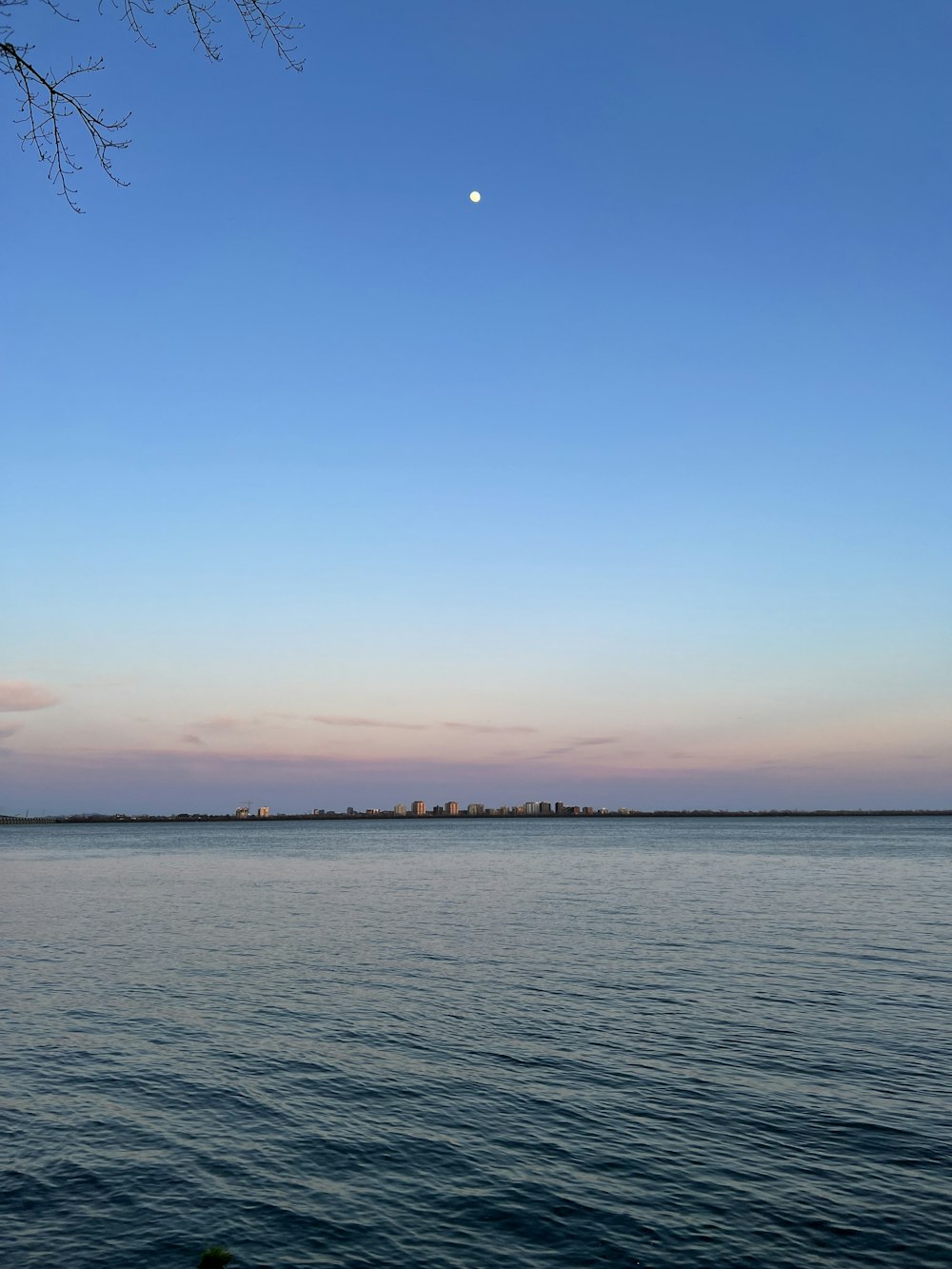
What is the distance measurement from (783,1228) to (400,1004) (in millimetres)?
19867

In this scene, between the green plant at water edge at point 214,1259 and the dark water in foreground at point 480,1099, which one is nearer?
the green plant at water edge at point 214,1259

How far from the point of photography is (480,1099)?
23.0m

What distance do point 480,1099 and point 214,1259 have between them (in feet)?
30.8

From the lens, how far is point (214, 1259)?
14938 mm

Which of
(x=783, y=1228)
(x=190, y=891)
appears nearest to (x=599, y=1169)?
(x=783, y=1228)

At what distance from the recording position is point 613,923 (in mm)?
56469

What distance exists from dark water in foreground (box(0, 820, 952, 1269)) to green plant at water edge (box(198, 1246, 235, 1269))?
334mm

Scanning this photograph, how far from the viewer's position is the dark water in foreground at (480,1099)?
16031mm

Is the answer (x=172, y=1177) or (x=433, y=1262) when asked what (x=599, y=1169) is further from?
(x=172, y=1177)

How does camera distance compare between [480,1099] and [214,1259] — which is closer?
[214,1259]

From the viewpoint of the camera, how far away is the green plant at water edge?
1484 cm

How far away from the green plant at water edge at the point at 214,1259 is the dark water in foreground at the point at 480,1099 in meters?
0.33

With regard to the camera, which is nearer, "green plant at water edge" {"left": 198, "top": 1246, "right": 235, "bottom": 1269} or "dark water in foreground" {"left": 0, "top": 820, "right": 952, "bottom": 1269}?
"green plant at water edge" {"left": 198, "top": 1246, "right": 235, "bottom": 1269}

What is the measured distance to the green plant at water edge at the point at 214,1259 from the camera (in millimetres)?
14836
